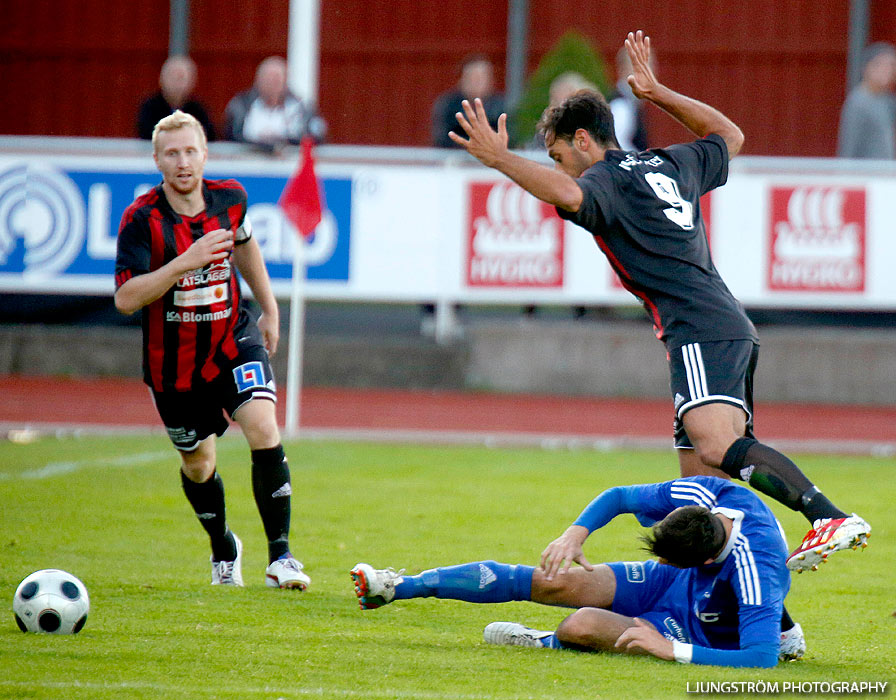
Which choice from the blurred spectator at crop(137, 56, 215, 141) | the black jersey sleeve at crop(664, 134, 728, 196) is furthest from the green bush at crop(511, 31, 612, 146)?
the black jersey sleeve at crop(664, 134, 728, 196)

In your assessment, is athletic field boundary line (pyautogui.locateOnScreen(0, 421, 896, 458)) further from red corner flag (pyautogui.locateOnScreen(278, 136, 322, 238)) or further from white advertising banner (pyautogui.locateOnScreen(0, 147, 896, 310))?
white advertising banner (pyautogui.locateOnScreen(0, 147, 896, 310))

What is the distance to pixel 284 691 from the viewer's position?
4148 mm

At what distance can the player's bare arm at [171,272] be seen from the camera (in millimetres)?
5660

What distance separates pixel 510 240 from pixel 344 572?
739 centimetres

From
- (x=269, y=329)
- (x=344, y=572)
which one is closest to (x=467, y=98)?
(x=269, y=329)

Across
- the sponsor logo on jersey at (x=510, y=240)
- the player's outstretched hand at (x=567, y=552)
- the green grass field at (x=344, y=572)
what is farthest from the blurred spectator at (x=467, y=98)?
the player's outstretched hand at (x=567, y=552)

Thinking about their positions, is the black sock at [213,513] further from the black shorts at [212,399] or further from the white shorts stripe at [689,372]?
the white shorts stripe at [689,372]

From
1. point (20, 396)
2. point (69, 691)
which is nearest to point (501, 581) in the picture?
point (69, 691)

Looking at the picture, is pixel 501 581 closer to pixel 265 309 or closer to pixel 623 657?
pixel 623 657

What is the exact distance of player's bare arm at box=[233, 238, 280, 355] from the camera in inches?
250

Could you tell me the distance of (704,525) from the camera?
14.8 ft

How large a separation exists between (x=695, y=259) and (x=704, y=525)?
1.53m

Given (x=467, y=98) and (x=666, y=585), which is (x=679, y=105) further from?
(x=467, y=98)

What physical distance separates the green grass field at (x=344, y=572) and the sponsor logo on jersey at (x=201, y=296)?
50.2 inches
